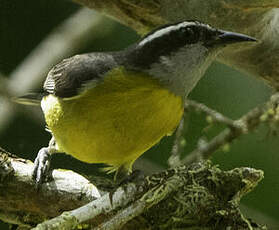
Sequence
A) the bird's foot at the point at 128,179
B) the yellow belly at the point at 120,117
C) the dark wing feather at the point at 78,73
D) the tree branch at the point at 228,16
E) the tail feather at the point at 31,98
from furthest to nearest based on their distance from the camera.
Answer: the tail feather at the point at 31,98
the tree branch at the point at 228,16
the dark wing feather at the point at 78,73
the yellow belly at the point at 120,117
the bird's foot at the point at 128,179

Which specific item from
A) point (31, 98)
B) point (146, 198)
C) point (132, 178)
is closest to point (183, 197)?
point (146, 198)

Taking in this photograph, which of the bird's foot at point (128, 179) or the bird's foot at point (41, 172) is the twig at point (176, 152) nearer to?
the bird's foot at point (128, 179)

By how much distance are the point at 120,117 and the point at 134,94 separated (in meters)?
0.18

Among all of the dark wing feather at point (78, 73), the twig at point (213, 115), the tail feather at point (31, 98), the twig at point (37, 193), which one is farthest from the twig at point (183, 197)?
the tail feather at point (31, 98)

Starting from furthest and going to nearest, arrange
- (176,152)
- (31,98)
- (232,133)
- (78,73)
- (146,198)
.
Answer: (232,133)
(31,98)
(176,152)
(78,73)
(146,198)

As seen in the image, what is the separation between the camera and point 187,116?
5.05 meters

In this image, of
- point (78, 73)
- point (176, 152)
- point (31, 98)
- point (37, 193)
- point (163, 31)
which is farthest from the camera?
point (31, 98)

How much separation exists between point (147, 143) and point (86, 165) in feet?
7.45

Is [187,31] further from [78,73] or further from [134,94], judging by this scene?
[78,73]

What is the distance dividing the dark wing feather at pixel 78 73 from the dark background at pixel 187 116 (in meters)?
1.18

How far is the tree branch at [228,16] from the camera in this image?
4.16 meters

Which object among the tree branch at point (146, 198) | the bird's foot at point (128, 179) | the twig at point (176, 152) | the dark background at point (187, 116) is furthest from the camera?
the dark background at point (187, 116)

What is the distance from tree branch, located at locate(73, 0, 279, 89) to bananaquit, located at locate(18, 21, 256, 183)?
28 cm

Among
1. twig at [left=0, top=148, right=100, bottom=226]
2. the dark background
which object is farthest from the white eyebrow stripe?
the dark background
